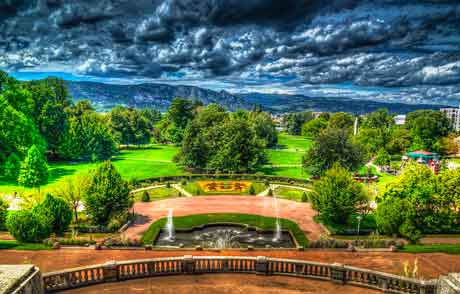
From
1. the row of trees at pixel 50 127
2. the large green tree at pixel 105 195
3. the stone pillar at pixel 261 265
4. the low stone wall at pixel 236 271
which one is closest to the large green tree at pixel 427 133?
the row of trees at pixel 50 127

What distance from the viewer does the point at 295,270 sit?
19375mm

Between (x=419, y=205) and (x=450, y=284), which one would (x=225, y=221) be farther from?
(x=450, y=284)

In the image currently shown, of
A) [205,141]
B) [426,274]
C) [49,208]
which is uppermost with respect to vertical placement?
[205,141]

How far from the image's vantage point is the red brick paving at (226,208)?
3862cm

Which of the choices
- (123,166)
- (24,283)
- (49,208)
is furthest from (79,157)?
(24,283)

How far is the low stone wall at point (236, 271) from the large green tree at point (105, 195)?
689 inches

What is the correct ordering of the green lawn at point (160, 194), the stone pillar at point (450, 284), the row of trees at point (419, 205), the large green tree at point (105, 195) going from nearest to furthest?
the stone pillar at point (450, 284) → the row of trees at point (419, 205) → the large green tree at point (105, 195) → the green lawn at point (160, 194)

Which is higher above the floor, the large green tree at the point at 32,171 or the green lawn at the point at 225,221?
the large green tree at the point at 32,171

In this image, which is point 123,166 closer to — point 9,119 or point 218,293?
point 9,119

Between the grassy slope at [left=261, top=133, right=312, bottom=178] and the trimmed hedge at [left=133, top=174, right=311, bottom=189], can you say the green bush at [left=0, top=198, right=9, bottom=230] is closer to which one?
the trimmed hedge at [left=133, top=174, right=311, bottom=189]

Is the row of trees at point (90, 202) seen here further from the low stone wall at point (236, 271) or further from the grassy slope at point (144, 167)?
the grassy slope at point (144, 167)

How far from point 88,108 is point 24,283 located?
340 feet

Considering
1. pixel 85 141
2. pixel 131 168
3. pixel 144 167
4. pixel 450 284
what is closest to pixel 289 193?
pixel 144 167

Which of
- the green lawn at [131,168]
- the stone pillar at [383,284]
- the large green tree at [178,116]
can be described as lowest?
the stone pillar at [383,284]
